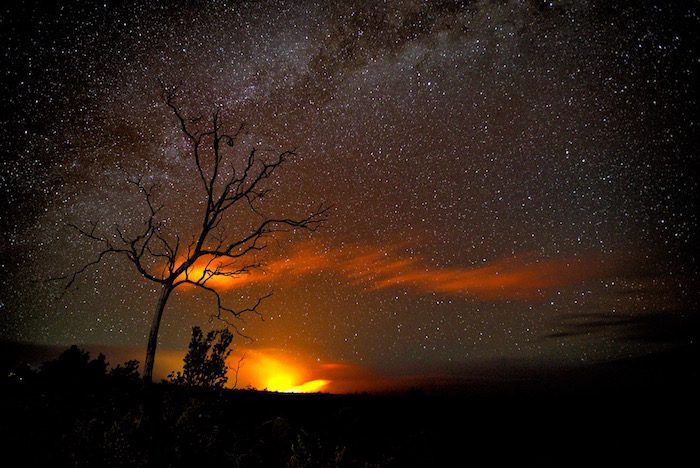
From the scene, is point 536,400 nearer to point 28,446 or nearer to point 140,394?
point 140,394

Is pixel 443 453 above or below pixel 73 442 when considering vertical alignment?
below

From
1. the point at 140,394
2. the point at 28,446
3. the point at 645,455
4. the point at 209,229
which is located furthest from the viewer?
the point at 209,229

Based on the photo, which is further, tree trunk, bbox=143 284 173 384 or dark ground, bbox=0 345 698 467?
tree trunk, bbox=143 284 173 384

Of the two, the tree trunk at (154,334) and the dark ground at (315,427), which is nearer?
the dark ground at (315,427)

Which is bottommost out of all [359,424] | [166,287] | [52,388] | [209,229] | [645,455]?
[645,455]

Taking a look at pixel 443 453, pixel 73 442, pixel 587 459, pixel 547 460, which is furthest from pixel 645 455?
pixel 73 442

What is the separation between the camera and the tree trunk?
11.2 meters

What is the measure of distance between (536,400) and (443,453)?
8.57 metres

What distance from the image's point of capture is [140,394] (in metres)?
8.53

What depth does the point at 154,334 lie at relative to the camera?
38.0 ft

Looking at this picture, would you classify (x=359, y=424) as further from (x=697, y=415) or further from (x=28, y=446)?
(x=697, y=415)

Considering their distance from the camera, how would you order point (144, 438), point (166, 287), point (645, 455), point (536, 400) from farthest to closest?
point (536, 400), point (166, 287), point (645, 455), point (144, 438)

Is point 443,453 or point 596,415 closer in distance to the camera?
point 443,453

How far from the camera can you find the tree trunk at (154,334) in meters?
11.2
